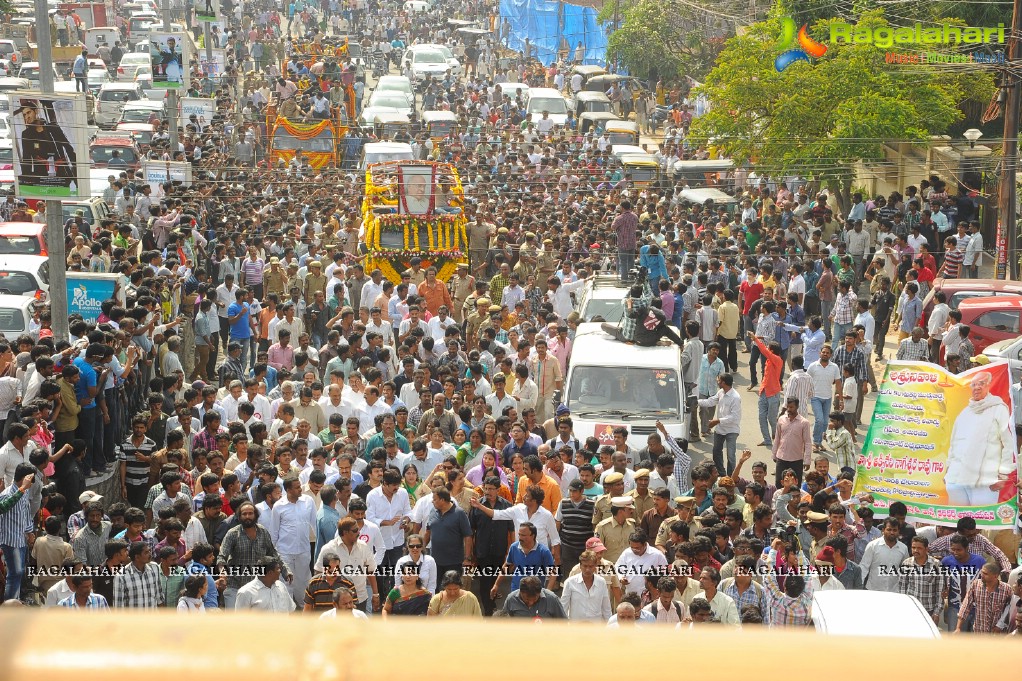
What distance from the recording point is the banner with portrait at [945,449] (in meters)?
9.66

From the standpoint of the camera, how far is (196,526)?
9.64 metres

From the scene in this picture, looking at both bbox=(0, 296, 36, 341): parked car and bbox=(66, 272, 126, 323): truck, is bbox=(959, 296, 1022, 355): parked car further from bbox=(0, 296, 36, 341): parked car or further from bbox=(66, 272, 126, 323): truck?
bbox=(0, 296, 36, 341): parked car

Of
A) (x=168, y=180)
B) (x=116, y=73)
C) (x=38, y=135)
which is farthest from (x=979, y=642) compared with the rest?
(x=116, y=73)

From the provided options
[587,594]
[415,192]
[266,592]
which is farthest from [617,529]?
[415,192]

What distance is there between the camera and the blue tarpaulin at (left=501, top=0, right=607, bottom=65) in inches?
1989

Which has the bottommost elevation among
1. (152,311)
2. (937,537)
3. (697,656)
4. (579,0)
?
(937,537)

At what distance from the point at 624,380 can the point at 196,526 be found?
16.9ft

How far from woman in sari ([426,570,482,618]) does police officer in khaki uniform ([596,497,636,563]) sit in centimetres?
176

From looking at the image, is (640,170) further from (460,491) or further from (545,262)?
(460,491)

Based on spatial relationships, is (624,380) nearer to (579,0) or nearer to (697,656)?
(697,656)

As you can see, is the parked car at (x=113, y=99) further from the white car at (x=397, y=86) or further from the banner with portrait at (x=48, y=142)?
the banner with portrait at (x=48, y=142)

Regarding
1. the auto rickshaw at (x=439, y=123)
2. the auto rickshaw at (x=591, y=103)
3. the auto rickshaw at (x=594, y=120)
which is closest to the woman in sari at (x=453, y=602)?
the auto rickshaw at (x=439, y=123)

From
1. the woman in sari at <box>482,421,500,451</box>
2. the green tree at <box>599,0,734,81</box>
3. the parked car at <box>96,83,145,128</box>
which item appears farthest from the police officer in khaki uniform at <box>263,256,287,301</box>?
the green tree at <box>599,0,734,81</box>

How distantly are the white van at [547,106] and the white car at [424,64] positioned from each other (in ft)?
24.6
